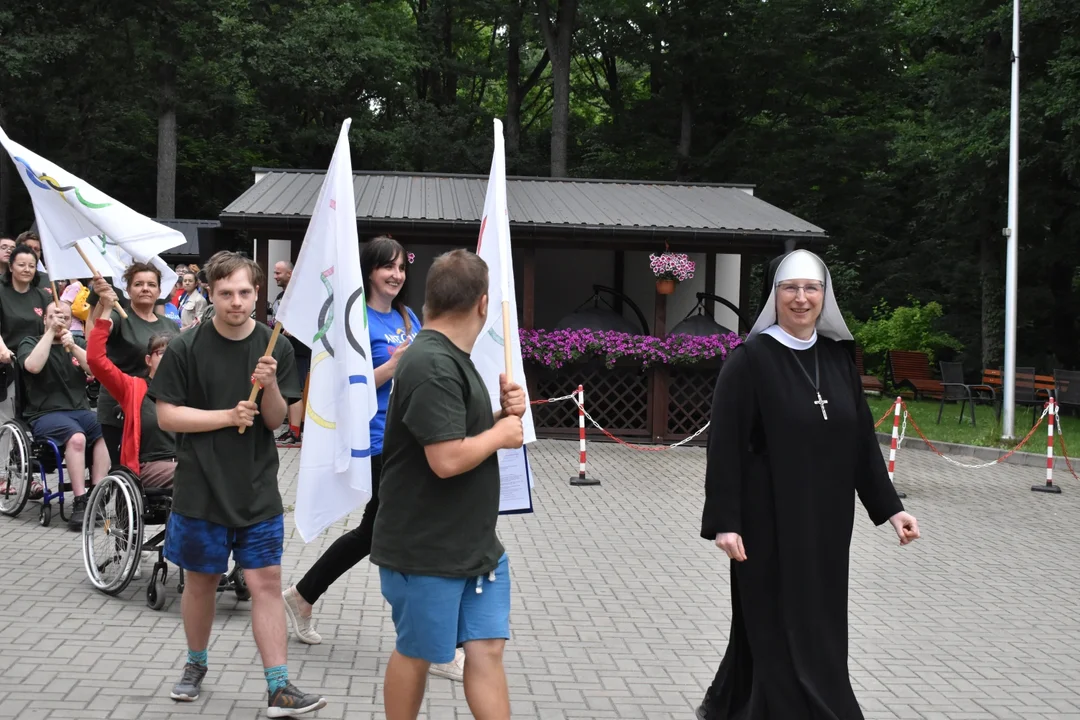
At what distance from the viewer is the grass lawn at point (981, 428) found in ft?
58.2

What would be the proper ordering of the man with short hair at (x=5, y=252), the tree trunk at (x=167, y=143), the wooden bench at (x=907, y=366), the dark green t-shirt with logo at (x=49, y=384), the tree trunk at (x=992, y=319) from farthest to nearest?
the tree trunk at (x=167, y=143), the tree trunk at (x=992, y=319), the wooden bench at (x=907, y=366), the man with short hair at (x=5, y=252), the dark green t-shirt with logo at (x=49, y=384)

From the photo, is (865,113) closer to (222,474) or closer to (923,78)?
(923,78)

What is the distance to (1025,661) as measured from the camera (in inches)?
256

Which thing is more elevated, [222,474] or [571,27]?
[571,27]

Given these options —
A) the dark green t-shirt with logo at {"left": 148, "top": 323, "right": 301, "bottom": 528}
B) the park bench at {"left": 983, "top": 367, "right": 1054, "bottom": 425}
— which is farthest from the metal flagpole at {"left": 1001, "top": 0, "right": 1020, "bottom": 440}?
the dark green t-shirt with logo at {"left": 148, "top": 323, "right": 301, "bottom": 528}

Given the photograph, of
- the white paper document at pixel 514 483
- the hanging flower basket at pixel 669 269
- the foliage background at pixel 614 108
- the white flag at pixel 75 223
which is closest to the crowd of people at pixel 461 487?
the white paper document at pixel 514 483

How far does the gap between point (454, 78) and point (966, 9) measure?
19.6 metres

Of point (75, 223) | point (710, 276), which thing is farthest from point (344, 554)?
point (710, 276)

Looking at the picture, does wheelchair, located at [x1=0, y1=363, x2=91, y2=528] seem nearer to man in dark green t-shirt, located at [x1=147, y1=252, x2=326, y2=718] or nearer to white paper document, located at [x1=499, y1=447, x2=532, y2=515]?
man in dark green t-shirt, located at [x1=147, y1=252, x2=326, y2=718]

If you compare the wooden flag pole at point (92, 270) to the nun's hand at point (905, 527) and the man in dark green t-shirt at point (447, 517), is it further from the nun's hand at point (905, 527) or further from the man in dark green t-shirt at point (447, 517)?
the nun's hand at point (905, 527)

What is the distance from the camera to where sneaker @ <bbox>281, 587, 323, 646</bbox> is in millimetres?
6086

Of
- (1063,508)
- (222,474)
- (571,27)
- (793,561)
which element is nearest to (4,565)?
(222,474)

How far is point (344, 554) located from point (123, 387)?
229 centimetres

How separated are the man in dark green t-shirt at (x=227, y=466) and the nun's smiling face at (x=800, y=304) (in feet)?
6.54
